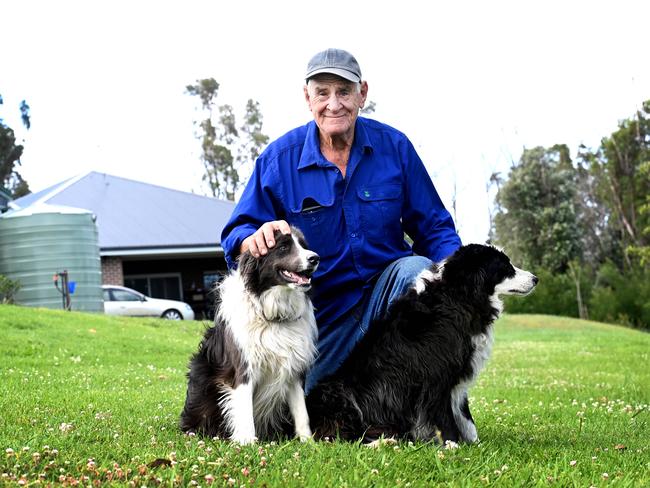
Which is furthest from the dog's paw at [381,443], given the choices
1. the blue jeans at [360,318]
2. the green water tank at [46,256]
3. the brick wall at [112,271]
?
the brick wall at [112,271]

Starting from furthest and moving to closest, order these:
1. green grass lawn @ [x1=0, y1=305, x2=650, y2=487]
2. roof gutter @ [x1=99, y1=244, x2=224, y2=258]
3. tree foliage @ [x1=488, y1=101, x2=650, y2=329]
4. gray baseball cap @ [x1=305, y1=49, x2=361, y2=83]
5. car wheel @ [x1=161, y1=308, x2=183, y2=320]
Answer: tree foliage @ [x1=488, y1=101, x2=650, y2=329], roof gutter @ [x1=99, y1=244, x2=224, y2=258], car wheel @ [x1=161, y1=308, x2=183, y2=320], gray baseball cap @ [x1=305, y1=49, x2=361, y2=83], green grass lawn @ [x1=0, y1=305, x2=650, y2=487]

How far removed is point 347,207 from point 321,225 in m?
0.22

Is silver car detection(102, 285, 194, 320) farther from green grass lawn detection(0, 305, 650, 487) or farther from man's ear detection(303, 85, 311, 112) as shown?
man's ear detection(303, 85, 311, 112)

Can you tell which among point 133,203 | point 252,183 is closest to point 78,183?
point 133,203

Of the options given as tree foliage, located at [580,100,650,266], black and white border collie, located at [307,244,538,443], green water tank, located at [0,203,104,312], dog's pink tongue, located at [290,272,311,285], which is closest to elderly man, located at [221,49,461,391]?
black and white border collie, located at [307,244,538,443]

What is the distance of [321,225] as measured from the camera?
589cm

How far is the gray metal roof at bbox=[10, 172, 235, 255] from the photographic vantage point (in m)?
35.6

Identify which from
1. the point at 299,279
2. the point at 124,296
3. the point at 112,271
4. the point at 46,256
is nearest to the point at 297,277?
the point at 299,279

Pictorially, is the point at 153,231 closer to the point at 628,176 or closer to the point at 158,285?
the point at 158,285

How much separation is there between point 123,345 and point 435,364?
34.7 feet

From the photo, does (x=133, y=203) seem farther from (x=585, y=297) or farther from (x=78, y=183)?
(x=585, y=297)

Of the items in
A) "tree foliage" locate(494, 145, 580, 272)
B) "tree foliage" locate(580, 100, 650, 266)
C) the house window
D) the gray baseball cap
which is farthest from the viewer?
"tree foliage" locate(580, 100, 650, 266)

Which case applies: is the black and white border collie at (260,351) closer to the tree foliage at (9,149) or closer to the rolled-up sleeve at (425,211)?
the rolled-up sleeve at (425,211)

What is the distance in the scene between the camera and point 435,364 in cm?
526
